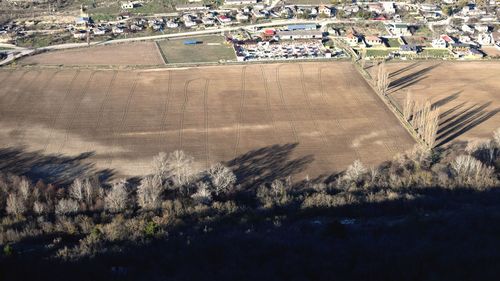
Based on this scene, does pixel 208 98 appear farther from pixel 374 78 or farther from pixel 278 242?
pixel 278 242

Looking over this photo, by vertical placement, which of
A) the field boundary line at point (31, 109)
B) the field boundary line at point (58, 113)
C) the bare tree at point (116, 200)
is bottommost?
the field boundary line at point (58, 113)

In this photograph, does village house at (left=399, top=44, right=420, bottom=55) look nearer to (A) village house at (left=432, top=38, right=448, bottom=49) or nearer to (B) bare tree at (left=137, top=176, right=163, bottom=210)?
(A) village house at (left=432, top=38, right=448, bottom=49)

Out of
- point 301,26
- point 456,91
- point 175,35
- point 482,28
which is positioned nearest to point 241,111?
point 456,91

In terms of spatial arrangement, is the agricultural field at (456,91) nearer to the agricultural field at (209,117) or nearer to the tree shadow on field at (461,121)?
the tree shadow on field at (461,121)

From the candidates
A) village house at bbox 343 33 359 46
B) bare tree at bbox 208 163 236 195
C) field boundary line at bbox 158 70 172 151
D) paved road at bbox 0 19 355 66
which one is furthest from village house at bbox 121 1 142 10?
bare tree at bbox 208 163 236 195

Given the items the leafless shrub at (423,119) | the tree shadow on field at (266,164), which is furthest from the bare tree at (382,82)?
the tree shadow on field at (266,164)
